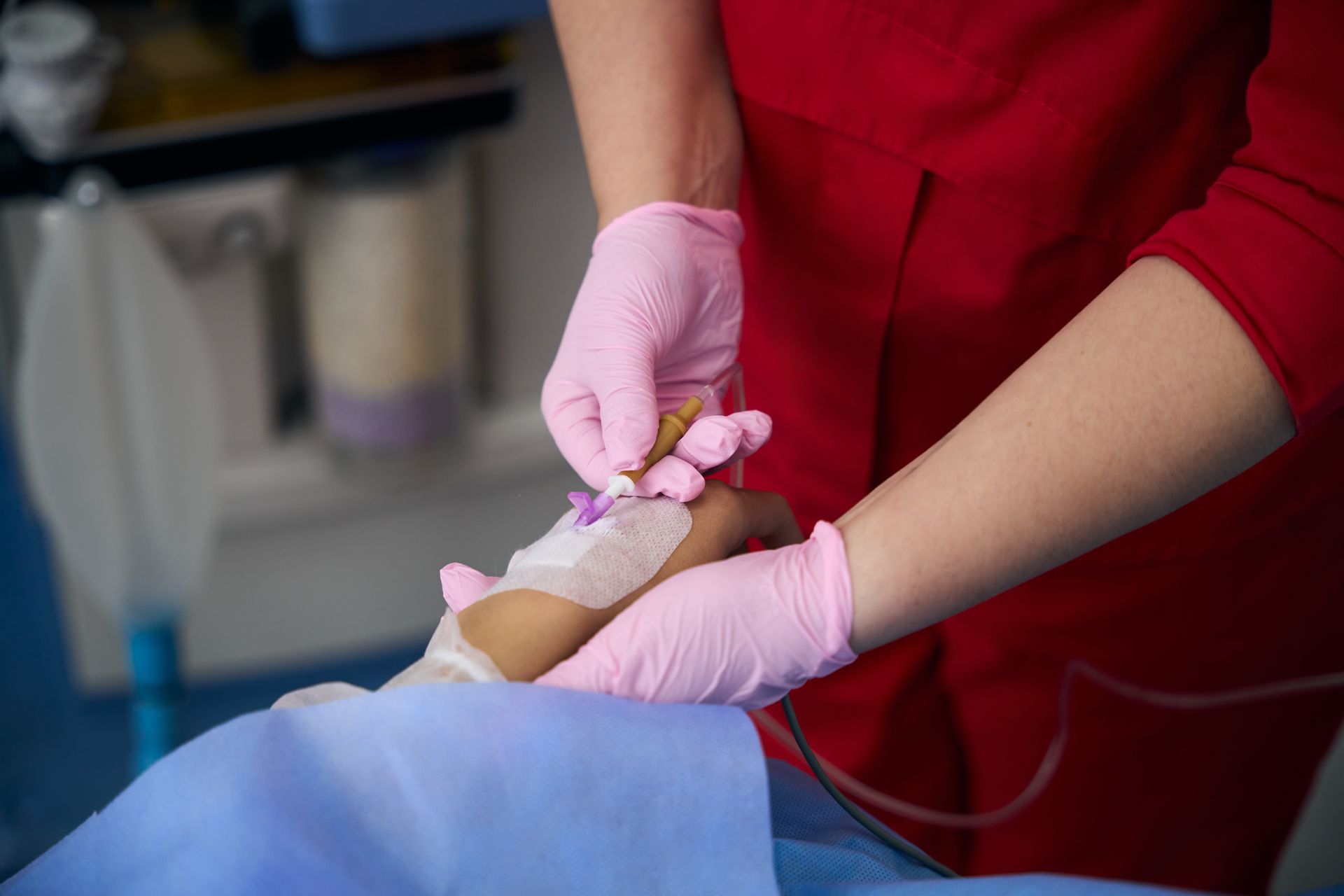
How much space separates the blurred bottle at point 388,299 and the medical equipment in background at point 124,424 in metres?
0.18

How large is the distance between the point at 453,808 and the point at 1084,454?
393 mm

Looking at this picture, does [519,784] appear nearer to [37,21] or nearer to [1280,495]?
[1280,495]

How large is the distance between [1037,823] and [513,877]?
614mm

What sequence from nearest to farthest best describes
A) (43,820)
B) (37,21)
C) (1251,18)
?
(1251,18) → (37,21) → (43,820)

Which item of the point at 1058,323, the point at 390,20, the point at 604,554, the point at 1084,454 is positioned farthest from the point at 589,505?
the point at 390,20

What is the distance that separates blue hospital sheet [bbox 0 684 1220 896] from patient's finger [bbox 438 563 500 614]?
0.14m

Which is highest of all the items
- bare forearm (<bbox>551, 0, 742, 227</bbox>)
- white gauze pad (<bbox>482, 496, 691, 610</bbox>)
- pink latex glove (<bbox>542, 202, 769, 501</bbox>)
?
bare forearm (<bbox>551, 0, 742, 227</bbox>)

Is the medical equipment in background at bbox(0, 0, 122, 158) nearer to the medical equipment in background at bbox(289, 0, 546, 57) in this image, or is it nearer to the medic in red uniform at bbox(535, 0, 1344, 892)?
the medical equipment in background at bbox(289, 0, 546, 57)

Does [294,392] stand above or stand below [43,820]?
above

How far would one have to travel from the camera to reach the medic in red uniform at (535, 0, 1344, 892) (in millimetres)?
642

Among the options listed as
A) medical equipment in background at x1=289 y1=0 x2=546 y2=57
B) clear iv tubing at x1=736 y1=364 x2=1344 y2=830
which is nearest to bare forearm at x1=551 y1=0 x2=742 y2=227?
clear iv tubing at x1=736 y1=364 x2=1344 y2=830

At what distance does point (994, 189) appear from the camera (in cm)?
80

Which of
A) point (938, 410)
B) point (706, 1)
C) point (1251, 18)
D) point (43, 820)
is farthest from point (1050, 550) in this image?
point (43, 820)

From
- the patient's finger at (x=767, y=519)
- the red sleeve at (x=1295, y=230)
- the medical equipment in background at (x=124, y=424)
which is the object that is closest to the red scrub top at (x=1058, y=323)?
the red sleeve at (x=1295, y=230)
